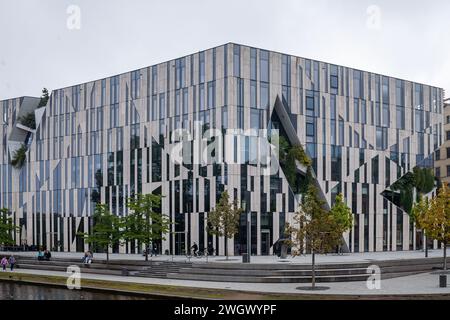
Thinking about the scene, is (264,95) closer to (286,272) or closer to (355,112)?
(355,112)

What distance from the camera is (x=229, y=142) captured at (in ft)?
198

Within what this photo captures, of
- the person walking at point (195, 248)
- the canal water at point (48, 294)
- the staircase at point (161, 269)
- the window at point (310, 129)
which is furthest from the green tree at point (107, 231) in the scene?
the window at point (310, 129)

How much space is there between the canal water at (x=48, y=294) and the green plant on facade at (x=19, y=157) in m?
46.0

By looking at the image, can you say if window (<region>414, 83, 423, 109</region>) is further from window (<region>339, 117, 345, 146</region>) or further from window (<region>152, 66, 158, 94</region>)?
window (<region>152, 66, 158, 94</region>)

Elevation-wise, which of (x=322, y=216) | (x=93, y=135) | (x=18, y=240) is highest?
(x=93, y=135)

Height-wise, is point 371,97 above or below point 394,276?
above

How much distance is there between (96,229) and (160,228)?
19.6 feet

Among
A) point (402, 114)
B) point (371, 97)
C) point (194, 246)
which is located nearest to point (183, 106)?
point (194, 246)

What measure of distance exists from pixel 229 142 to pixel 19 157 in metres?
39.5

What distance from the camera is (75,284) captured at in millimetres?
42750
